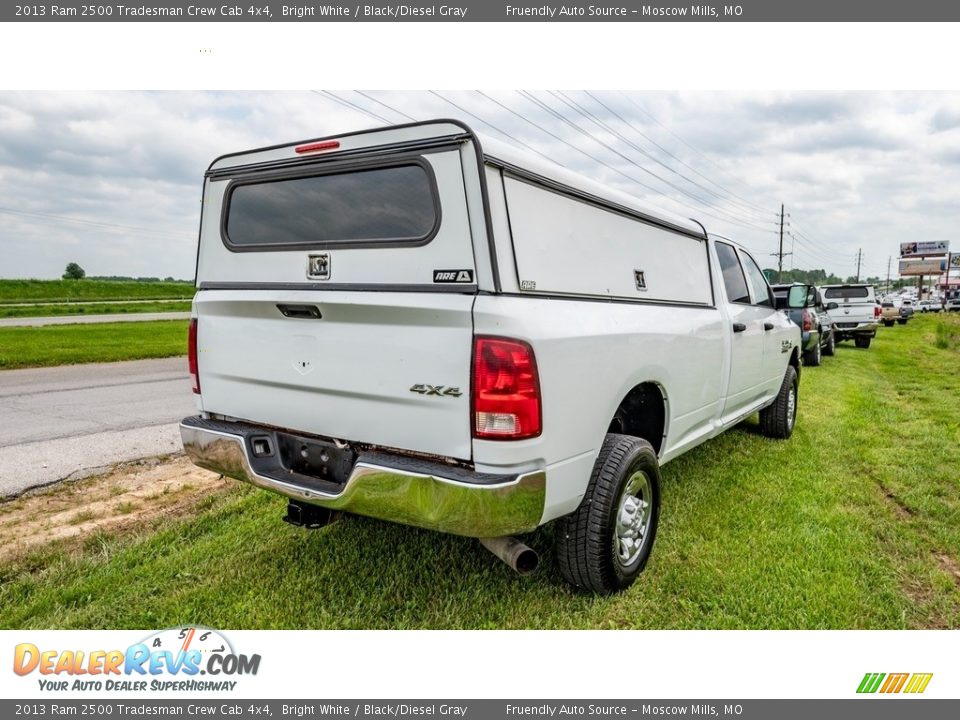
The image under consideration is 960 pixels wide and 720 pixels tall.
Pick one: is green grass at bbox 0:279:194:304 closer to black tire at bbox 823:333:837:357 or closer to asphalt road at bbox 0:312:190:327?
asphalt road at bbox 0:312:190:327

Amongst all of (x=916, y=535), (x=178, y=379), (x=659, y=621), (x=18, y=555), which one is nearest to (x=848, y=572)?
(x=916, y=535)

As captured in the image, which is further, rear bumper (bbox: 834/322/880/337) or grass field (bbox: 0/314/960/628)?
rear bumper (bbox: 834/322/880/337)

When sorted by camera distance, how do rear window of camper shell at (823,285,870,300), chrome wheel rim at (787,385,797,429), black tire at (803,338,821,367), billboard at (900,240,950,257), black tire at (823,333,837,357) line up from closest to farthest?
1. chrome wheel rim at (787,385,797,429)
2. black tire at (803,338,821,367)
3. black tire at (823,333,837,357)
4. rear window of camper shell at (823,285,870,300)
5. billboard at (900,240,950,257)

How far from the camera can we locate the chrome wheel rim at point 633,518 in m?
3.14

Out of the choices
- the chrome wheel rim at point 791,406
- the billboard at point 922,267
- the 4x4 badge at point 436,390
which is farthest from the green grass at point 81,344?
the billboard at point 922,267

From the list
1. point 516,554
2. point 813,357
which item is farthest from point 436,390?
point 813,357

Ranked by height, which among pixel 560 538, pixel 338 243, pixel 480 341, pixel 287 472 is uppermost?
pixel 338 243

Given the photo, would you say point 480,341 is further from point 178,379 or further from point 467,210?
point 178,379

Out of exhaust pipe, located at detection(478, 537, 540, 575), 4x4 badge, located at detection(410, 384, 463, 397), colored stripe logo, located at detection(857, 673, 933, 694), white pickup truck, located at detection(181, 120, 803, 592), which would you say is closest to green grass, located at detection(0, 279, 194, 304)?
white pickup truck, located at detection(181, 120, 803, 592)

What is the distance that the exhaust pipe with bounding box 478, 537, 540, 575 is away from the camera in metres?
2.65

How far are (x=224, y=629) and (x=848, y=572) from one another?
322 cm

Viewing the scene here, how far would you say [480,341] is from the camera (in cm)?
239

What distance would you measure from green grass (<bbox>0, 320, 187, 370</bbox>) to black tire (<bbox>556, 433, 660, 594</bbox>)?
1177cm

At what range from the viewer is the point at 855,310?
17.2 m
